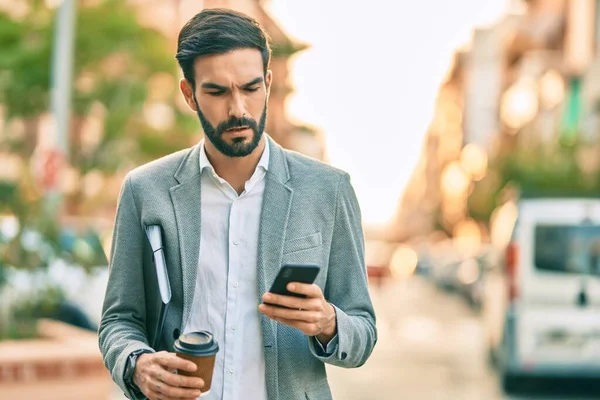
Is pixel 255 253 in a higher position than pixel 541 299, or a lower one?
higher

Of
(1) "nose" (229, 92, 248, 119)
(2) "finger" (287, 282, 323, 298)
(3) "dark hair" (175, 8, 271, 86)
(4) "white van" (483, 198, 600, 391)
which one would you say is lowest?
(4) "white van" (483, 198, 600, 391)

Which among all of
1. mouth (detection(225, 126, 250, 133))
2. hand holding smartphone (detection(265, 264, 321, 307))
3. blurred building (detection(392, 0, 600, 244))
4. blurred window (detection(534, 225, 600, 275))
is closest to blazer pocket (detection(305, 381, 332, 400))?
hand holding smartphone (detection(265, 264, 321, 307))

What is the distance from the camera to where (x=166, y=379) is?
229cm

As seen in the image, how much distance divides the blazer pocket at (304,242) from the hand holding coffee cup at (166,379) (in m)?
0.42

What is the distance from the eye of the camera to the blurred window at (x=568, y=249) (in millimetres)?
11008

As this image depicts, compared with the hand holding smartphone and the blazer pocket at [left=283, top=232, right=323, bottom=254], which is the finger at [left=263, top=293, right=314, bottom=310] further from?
the blazer pocket at [left=283, top=232, right=323, bottom=254]

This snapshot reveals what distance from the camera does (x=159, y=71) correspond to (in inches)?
1172

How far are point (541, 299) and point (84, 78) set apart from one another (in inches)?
807

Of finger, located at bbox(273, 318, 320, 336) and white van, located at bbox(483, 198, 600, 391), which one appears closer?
finger, located at bbox(273, 318, 320, 336)

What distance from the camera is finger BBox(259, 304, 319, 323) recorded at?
89.4 inches

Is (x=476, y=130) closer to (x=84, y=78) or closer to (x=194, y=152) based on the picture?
(x=84, y=78)

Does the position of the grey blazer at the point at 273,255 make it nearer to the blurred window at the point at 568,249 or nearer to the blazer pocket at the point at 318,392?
the blazer pocket at the point at 318,392

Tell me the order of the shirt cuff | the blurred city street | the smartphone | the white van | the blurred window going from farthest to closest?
the blurred city street → the blurred window → the white van → the shirt cuff → the smartphone

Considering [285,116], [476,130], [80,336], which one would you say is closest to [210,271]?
[80,336]
